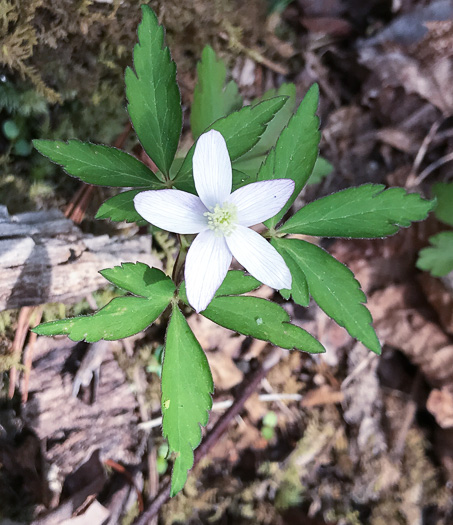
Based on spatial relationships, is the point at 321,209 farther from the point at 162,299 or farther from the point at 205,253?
the point at 162,299

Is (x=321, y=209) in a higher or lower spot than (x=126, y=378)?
higher

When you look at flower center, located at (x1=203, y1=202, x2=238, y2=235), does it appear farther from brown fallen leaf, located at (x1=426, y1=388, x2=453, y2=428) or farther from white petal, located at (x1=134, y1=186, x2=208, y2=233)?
brown fallen leaf, located at (x1=426, y1=388, x2=453, y2=428)

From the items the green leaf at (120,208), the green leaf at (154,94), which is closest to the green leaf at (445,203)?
the green leaf at (154,94)

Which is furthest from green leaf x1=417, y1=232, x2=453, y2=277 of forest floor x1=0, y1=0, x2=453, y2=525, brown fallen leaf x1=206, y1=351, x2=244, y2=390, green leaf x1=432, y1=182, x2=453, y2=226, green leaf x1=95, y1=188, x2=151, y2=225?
green leaf x1=95, y1=188, x2=151, y2=225

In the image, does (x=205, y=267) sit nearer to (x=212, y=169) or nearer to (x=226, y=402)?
(x=212, y=169)

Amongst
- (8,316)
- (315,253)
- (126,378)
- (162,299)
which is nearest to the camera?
(162,299)

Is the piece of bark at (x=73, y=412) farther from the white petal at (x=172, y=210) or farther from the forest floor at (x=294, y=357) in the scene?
the white petal at (x=172, y=210)

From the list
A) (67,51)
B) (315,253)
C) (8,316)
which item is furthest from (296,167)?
(8,316)
